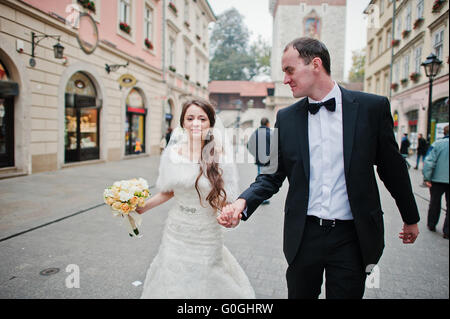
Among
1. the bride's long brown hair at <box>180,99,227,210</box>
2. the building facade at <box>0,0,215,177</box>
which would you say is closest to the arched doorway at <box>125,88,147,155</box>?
the building facade at <box>0,0,215,177</box>

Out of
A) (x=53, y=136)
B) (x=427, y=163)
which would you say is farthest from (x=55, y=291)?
(x=53, y=136)

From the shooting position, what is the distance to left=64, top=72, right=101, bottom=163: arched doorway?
34.7 ft

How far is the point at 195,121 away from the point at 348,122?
1.09m

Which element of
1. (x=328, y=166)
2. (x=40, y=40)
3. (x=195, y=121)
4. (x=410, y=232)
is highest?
(x=40, y=40)

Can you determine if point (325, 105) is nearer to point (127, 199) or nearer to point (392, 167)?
point (392, 167)

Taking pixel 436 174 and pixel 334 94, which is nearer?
pixel 334 94

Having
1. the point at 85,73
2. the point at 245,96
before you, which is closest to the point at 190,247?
the point at 85,73

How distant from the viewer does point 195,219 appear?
7.74ft

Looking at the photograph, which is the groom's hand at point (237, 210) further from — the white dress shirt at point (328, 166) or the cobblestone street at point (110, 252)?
the cobblestone street at point (110, 252)

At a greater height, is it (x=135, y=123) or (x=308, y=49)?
(x=135, y=123)

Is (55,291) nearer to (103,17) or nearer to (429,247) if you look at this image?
(103,17)

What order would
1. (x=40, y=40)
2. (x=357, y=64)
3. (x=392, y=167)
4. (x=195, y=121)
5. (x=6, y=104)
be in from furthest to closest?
(x=357, y=64), (x=40, y=40), (x=6, y=104), (x=195, y=121), (x=392, y=167)

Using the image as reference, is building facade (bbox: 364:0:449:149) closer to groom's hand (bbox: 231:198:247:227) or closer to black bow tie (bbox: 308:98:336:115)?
black bow tie (bbox: 308:98:336:115)
